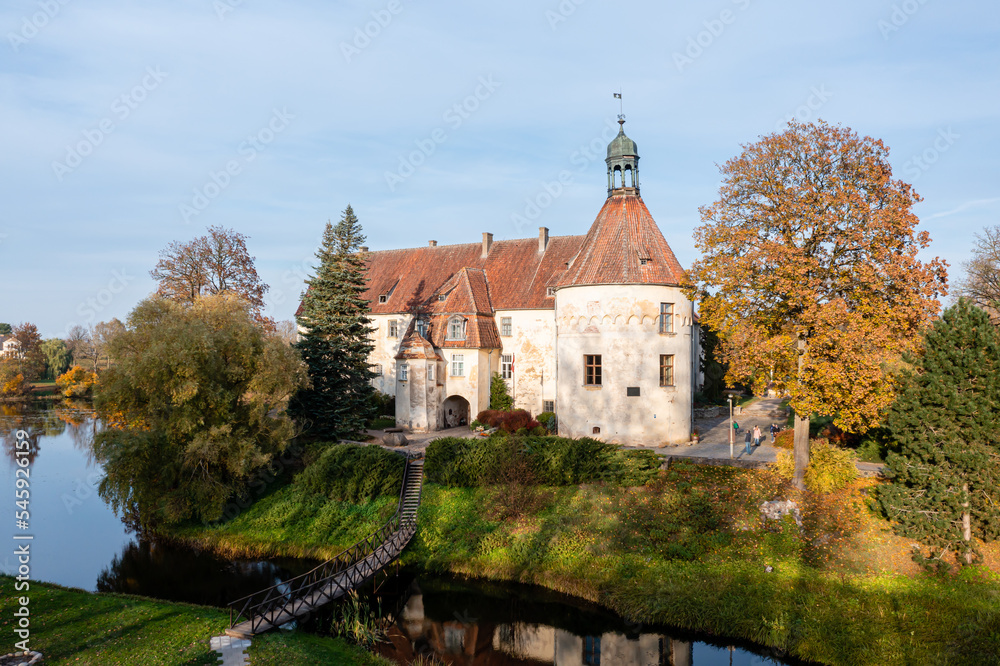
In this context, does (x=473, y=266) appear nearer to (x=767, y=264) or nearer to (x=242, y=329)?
(x=242, y=329)

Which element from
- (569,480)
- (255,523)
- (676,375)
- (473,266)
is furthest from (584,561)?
(473,266)

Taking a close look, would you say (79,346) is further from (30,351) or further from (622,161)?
(622,161)

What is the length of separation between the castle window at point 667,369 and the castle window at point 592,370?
2.94m

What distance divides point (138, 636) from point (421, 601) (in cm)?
792

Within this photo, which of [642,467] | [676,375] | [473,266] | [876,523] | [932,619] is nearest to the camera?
[932,619]

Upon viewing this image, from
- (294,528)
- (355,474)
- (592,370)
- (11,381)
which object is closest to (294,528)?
(294,528)

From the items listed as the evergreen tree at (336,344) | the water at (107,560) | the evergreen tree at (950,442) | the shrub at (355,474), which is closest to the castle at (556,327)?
the evergreen tree at (336,344)

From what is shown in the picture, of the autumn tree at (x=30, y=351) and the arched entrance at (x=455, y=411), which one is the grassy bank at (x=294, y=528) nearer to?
the arched entrance at (x=455, y=411)

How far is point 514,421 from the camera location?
3059 cm

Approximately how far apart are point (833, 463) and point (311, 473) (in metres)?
20.2

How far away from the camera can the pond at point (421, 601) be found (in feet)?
52.2

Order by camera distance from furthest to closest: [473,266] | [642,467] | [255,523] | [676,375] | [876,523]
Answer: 1. [473,266]
2. [676,375]
3. [255,523]
4. [642,467]
5. [876,523]

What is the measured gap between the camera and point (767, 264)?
65.4ft

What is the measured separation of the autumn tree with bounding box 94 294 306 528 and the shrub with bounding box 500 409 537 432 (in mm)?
10457
